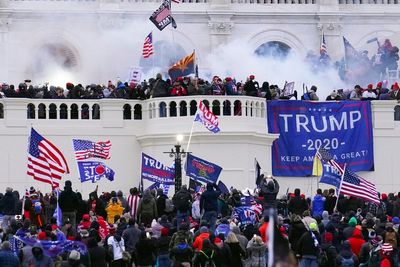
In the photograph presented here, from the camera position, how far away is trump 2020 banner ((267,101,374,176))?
49.6m

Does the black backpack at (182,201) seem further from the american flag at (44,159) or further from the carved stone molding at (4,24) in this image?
the carved stone molding at (4,24)

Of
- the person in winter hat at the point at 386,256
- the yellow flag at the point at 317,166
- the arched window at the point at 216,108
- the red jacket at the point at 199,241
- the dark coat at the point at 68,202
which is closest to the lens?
the person in winter hat at the point at 386,256

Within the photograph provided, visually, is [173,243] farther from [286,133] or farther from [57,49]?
[57,49]

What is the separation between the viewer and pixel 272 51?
61469 millimetres

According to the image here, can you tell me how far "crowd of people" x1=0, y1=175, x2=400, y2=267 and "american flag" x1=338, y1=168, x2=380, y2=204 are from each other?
389 mm

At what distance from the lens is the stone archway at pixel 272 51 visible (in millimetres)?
61406

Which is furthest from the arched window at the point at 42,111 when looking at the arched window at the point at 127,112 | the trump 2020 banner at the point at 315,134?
the trump 2020 banner at the point at 315,134

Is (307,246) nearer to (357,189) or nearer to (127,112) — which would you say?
(357,189)

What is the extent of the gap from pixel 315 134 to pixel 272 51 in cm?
1200

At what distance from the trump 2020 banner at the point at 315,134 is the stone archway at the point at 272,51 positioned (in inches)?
451

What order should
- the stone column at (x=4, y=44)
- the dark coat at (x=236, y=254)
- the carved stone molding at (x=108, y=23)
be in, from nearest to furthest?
the dark coat at (x=236, y=254), the stone column at (x=4, y=44), the carved stone molding at (x=108, y=23)

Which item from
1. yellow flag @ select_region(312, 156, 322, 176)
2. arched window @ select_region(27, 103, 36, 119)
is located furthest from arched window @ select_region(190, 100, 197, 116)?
yellow flag @ select_region(312, 156, 322, 176)

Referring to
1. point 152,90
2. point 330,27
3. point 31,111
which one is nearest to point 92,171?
point 31,111

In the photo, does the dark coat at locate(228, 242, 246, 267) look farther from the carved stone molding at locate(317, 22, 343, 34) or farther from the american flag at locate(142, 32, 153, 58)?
the carved stone molding at locate(317, 22, 343, 34)
